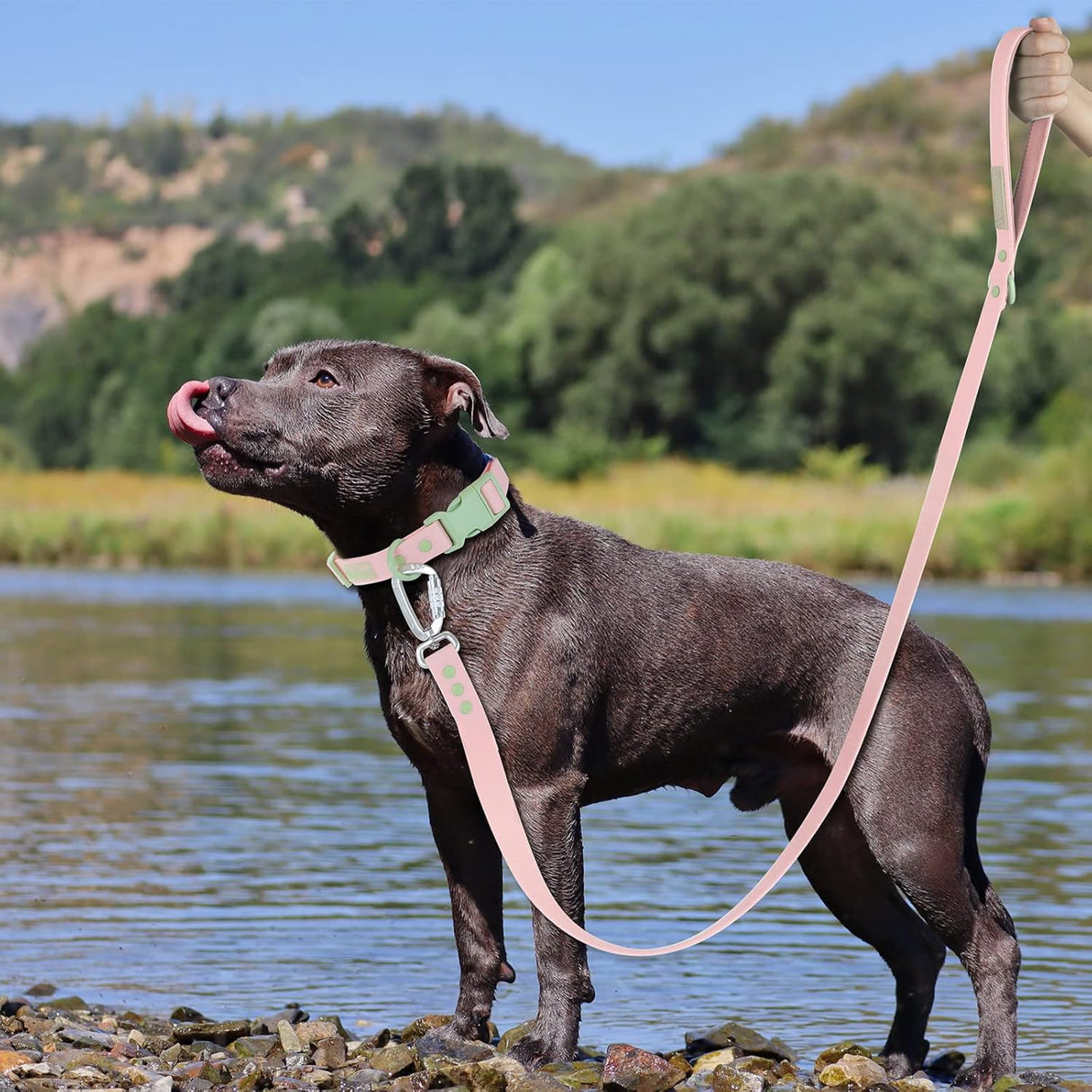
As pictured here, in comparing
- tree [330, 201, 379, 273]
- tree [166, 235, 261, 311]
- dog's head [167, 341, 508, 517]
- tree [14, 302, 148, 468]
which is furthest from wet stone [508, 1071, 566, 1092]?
tree [166, 235, 261, 311]

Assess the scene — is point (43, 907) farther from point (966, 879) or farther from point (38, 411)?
point (38, 411)

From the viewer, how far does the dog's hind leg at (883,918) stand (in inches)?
263

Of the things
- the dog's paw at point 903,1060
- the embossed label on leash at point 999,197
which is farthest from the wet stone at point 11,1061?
the embossed label on leash at point 999,197

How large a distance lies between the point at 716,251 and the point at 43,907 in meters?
60.9

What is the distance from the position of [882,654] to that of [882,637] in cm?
8

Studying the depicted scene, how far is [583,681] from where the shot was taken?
5.97m

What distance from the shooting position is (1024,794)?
1352 centimetres

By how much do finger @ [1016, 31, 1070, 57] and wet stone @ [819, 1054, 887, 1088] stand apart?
3.19 meters

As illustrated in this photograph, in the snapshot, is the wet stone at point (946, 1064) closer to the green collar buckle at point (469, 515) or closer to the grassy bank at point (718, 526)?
the green collar buckle at point (469, 515)

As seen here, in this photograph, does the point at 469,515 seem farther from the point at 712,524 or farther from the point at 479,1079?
the point at 712,524

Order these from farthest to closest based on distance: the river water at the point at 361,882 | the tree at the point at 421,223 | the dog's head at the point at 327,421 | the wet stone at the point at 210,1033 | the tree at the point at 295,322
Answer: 1. the tree at the point at 421,223
2. the tree at the point at 295,322
3. the river water at the point at 361,882
4. the wet stone at the point at 210,1033
5. the dog's head at the point at 327,421

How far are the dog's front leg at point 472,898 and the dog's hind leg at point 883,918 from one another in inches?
41.6

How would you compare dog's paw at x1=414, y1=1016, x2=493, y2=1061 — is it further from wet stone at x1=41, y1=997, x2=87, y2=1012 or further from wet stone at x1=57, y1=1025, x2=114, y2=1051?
wet stone at x1=41, y1=997, x2=87, y2=1012

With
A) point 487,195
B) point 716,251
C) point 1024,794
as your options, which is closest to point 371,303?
point 487,195
